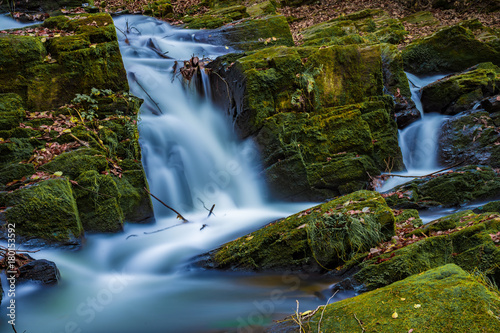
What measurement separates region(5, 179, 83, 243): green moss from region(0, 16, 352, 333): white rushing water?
260 millimetres

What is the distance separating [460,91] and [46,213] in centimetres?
968

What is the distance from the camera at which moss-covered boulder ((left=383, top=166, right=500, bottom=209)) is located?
6.16 m

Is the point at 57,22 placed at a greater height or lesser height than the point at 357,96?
A: greater

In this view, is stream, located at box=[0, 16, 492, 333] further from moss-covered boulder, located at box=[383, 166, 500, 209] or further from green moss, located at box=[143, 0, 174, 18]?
green moss, located at box=[143, 0, 174, 18]

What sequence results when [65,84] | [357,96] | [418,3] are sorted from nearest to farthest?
Result: [65,84]
[357,96]
[418,3]

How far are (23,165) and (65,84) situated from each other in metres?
2.30

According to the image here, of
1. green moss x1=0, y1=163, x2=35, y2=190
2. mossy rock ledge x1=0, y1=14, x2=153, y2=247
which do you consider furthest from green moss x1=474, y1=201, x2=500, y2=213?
green moss x1=0, y1=163, x2=35, y2=190

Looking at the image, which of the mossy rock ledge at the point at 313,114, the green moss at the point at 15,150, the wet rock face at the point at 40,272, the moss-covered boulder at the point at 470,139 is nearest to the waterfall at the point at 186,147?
the mossy rock ledge at the point at 313,114

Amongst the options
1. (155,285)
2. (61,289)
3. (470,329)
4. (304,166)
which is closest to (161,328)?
(155,285)

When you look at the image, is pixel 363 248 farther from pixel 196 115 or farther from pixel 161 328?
pixel 196 115

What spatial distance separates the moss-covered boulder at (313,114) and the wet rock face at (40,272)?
4243mm

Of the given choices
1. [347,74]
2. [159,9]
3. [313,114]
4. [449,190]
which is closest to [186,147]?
[313,114]

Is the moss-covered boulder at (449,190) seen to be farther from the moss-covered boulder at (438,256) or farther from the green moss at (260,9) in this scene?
the green moss at (260,9)

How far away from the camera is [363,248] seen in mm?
4078
